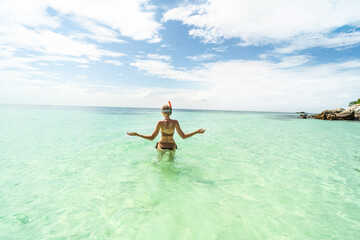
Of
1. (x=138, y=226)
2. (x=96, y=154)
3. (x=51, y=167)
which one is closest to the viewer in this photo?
(x=138, y=226)

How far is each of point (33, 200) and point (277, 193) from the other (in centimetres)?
643

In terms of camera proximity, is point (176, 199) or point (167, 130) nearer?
point (176, 199)

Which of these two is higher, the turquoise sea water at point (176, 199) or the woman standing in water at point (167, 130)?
the woman standing in water at point (167, 130)

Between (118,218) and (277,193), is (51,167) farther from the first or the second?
(277,193)

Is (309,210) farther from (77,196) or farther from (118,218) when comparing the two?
(77,196)

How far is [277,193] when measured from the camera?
475 cm

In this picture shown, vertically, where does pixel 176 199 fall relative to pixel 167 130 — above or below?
below

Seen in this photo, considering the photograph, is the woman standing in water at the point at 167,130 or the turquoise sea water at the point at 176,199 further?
the woman standing in water at the point at 167,130

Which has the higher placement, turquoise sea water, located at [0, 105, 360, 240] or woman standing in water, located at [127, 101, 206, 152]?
woman standing in water, located at [127, 101, 206, 152]

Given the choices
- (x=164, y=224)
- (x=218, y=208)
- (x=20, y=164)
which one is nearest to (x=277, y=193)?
(x=218, y=208)

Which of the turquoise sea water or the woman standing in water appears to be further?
the woman standing in water

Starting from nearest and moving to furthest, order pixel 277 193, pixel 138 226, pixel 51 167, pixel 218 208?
pixel 138 226 < pixel 218 208 < pixel 277 193 < pixel 51 167

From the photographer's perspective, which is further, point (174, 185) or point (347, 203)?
point (174, 185)

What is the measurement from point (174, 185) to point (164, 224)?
5.55ft
